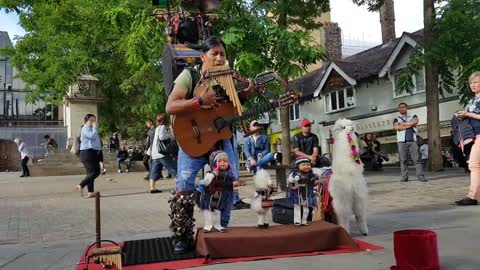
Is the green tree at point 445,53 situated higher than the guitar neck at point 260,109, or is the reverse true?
the green tree at point 445,53

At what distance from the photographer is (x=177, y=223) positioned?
16.2 ft

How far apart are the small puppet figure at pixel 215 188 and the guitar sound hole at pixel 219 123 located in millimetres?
251

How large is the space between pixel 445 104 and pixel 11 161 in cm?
3804

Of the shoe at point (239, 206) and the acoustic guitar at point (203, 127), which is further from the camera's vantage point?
the shoe at point (239, 206)

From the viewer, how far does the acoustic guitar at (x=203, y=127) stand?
16.0 feet

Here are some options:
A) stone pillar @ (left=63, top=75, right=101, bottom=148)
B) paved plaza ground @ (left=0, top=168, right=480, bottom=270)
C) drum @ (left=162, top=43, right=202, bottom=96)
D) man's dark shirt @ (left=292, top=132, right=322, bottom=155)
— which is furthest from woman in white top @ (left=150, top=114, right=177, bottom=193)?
stone pillar @ (left=63, top=75, right=101, bottom=148)

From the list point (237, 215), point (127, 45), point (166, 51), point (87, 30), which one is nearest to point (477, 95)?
point (237, 215)

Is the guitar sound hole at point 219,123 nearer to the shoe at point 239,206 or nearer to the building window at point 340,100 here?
the shoe at point 239,206

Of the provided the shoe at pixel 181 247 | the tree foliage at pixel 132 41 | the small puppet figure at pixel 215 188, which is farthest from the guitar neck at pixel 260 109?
the tree foliage at pixel 132 41

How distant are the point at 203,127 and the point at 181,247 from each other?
120 centimetres

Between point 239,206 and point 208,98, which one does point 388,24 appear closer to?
point 239,206

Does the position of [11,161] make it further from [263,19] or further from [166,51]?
[166,51]

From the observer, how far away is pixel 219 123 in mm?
4957

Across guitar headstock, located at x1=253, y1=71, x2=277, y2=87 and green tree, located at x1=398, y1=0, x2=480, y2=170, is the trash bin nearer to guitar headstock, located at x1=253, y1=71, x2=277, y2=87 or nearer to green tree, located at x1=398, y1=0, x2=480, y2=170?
guitar headstock, located at x1=253, y1=71, x2=277, y2=87
